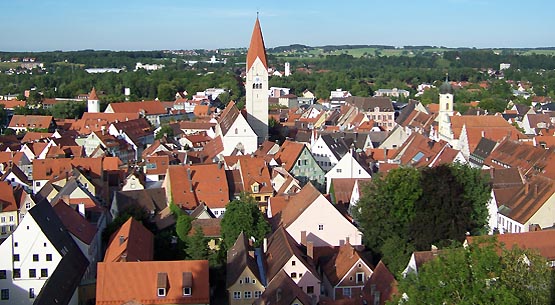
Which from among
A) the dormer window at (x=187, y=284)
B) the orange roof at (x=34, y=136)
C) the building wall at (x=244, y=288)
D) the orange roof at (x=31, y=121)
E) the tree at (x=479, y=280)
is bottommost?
the orange roof at (x=31, y=121)

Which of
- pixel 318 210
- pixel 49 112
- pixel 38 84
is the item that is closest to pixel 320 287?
pixel 318 210

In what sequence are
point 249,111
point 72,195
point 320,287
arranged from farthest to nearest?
point 249,111 < point 72,195 < point 320,287

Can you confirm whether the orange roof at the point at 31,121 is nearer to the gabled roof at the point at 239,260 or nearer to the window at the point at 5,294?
the window at the point at 5,294

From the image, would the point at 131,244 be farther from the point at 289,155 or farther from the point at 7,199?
the point at 289,155

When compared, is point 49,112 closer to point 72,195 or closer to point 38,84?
point 38,84

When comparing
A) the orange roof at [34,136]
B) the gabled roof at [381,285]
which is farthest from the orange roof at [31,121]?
the gabled roof at [381,285]

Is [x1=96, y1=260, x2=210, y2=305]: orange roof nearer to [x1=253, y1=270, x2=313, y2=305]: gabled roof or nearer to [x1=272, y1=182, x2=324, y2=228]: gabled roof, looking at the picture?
[x1=253, y1=270, x2=313, y2=305]: gabled roof

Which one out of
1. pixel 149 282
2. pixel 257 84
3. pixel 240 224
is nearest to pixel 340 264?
pixel 240 224
